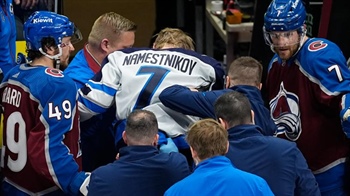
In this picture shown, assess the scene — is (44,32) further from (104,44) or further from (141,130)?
(141,130)

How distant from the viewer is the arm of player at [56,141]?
12.1 feet

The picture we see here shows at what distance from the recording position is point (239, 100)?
3434 millimetres

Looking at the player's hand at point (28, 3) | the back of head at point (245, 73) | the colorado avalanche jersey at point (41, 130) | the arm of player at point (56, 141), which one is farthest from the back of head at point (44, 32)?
the player's hand at point (28, 3)

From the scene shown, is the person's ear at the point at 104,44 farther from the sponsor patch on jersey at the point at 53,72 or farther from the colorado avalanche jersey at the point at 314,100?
the colorado avalanche jersey at the point at 314,100

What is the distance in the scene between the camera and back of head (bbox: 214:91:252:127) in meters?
3.41

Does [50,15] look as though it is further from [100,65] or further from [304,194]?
[304,194]

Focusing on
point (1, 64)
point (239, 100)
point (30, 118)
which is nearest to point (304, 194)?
point (239, 100)

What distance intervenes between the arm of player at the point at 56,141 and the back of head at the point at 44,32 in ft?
0.74

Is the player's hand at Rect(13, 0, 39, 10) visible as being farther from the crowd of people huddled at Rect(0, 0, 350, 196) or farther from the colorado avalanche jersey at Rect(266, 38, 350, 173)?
the colorado avalanche jersey at Rect(266, 38, 350, 173)

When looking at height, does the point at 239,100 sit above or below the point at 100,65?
above

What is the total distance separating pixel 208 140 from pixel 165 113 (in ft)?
2.76

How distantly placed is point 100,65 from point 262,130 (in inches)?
46.8

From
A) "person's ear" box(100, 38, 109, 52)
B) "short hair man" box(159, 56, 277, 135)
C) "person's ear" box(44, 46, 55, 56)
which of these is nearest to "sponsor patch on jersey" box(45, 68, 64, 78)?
"person's ear" box(44, 46, 55, 56)

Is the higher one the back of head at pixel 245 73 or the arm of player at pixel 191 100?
the back of head at pixel 245 73
